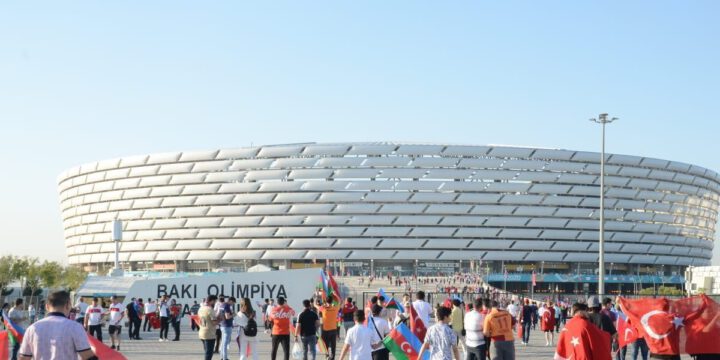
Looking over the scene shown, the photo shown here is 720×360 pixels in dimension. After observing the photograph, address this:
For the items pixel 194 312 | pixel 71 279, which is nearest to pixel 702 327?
pixel 194 312

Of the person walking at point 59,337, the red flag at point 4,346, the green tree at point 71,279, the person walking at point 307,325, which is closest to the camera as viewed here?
the person walking at point 59,337

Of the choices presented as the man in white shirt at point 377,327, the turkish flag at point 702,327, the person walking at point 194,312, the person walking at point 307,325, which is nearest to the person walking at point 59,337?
the man in white shirt at point 377,327

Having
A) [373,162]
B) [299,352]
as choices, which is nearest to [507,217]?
[373,162]

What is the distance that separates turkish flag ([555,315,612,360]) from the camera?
9.05m

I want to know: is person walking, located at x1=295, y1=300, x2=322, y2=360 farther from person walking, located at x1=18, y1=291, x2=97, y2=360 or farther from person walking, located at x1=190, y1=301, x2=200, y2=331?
person walking, located at x1=190, y1=301, x2=200, y2=331

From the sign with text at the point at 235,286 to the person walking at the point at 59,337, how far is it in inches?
1077

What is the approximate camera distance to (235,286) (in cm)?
3566

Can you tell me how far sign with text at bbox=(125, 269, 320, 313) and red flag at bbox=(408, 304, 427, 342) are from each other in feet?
62.3

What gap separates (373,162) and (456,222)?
11.4 meters

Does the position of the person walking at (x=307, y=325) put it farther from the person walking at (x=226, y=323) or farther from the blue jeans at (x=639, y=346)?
the blue jeans at (x=639, y=346)

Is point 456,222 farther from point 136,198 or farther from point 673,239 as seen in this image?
point 136,198

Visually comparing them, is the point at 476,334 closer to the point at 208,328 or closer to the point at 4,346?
the point at 208,328

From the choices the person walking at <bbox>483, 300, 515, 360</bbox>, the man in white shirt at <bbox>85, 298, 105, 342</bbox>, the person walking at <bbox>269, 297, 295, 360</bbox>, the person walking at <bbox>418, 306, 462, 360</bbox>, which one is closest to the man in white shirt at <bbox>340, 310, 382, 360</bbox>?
the person walking at <bbox>418, 306, 462, 360</bbox>

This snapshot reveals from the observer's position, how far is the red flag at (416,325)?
616 inches
